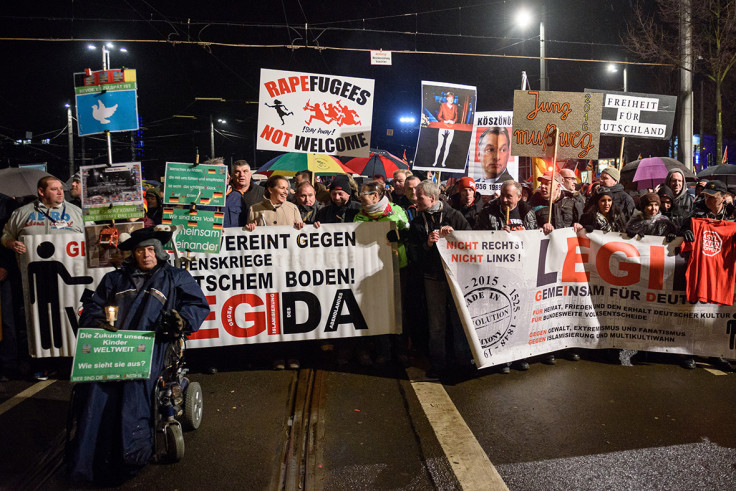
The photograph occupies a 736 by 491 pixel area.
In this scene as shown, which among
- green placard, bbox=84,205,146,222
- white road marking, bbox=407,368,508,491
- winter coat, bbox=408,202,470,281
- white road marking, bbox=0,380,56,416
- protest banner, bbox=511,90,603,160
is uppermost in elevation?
protest banner, bbox=511,90,603,160

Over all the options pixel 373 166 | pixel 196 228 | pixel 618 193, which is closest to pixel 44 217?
pixel 196 228

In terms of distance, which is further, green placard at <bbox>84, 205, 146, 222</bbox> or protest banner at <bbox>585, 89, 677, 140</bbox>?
protest banner at <bbox>585, 89, 677, 140</bbox>

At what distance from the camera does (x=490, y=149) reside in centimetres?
860

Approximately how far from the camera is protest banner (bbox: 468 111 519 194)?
839cm

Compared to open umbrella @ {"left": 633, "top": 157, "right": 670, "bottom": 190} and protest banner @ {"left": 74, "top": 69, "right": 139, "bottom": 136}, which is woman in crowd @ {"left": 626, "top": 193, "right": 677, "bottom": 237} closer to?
protest banner @ {"left": 74, "top": 69, "right": 139, "bottom": 136}

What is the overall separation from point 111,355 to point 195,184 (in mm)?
2048

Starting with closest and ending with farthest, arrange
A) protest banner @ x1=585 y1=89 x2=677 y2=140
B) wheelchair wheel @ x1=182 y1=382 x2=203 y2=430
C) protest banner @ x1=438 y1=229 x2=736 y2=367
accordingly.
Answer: wheelchair wheel @ x1=182 y1=382 x2=203 y2=430 → protest banner @ x1=438 y1=229 x2=736 y2=367 → protest banner @ x1=585 y1=89 x2=677 y2=140

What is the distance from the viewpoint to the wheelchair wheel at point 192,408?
3859mm

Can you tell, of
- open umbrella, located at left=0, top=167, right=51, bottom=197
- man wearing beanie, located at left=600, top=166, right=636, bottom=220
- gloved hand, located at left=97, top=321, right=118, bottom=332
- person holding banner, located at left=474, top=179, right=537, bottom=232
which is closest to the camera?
gloved hand, located at left=97, top=321, right=118, bottom=332

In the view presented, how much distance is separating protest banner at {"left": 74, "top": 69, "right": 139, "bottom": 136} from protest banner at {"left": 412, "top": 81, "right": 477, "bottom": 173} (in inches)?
151

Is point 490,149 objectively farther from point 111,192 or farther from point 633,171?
point 111,192

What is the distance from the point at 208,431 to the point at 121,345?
1.03 meters

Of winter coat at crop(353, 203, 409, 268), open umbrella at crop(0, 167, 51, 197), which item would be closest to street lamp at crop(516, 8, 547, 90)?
winter coat at crop(353, 203, 409, 268)

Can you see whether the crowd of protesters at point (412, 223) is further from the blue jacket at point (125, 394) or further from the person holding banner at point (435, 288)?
the blue jacket at point (125, 394)
